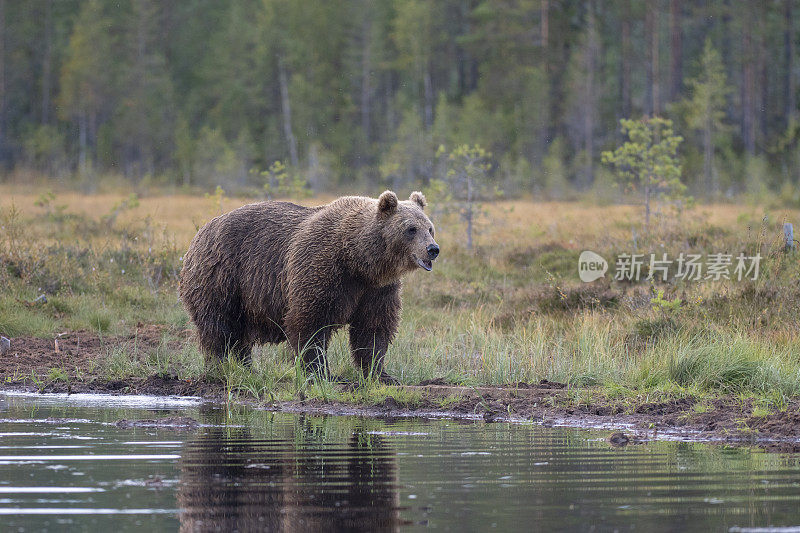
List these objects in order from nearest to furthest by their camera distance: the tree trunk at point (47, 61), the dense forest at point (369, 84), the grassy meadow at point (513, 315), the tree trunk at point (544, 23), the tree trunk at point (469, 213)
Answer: the grassy meadow at point (513, 315), the tree trunk at point (469, 213), the dense forest at point (369, 84), the tree trunk at point (544, 23), the tree trunk at point (47, 61)

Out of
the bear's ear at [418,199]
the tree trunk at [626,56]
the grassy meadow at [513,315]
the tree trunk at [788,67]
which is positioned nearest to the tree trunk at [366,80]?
the tree trunk at [626,56]

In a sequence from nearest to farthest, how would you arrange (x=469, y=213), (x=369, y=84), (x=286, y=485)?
(x=286, y=485), (x=469, y=213), (x=369, y=84)

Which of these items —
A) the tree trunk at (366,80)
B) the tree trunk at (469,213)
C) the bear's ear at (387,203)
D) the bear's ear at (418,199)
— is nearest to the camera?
the bear's ear at (387,203)

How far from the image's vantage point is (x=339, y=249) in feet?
38.5

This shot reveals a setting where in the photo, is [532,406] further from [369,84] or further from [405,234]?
[369,84]

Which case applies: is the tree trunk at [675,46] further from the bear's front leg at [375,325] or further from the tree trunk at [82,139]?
the bear's front leg at [375,325]

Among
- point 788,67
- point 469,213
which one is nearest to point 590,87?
point 788,67

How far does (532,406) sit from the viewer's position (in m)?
10.9

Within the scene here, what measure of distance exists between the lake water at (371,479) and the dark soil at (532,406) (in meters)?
0.58

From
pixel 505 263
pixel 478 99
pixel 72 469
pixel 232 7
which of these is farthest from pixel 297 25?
pixel 72 469

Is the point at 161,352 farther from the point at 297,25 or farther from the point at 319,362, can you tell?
the point at 297,25

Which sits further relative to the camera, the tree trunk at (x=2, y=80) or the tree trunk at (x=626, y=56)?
the tree trunk at (x=2, y=80)

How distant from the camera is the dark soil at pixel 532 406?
369 inches

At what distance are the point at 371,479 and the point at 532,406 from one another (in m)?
4.11
